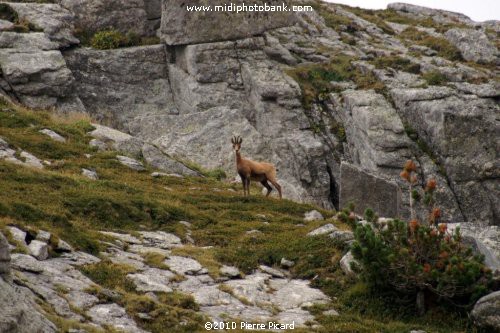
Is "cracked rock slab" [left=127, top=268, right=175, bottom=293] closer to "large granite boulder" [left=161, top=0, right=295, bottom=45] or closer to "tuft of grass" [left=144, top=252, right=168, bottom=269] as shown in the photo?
"tuft of grass" [left=144, top=252, right=168, bottom=269]

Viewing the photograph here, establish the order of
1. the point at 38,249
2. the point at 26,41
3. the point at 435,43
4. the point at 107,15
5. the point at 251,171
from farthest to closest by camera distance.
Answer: the point at 435,43 → the point at 107,15 → the point at 26,41 → the point at 251,171 → the point at 38,249

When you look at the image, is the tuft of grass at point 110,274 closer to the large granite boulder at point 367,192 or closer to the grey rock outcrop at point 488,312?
the grey rock outcrop at point 488,312

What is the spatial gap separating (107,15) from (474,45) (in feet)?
76.4

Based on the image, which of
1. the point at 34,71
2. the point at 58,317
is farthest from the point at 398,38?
the point at 58,317

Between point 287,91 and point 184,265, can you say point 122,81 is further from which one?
point 184,265

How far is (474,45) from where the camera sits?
166 feet

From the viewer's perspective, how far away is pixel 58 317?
14.7 m

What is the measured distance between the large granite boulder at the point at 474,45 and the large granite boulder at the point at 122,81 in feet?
61.9

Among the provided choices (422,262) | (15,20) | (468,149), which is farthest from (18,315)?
(15,20)

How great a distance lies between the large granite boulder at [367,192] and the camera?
2983cm

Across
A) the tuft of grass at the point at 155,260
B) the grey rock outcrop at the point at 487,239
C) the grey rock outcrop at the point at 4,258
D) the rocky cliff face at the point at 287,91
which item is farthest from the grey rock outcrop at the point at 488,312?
the rocky cliff face at the point at 287,91

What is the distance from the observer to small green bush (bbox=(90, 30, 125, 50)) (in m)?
46.8
